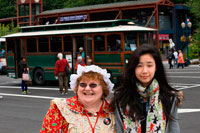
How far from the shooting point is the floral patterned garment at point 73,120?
2.98 metres

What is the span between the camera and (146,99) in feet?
9.59

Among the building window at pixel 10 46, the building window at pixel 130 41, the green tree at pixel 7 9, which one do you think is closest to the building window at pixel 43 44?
the building window at pixel 10 46

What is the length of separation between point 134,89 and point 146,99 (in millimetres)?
127

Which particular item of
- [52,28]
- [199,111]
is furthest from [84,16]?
[199,111]

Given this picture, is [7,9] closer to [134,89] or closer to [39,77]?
[39,77]

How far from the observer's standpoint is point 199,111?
406 inches

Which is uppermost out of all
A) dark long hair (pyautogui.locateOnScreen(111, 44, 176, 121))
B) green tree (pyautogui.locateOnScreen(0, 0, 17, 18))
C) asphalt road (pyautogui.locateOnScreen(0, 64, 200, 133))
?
green tree (pyautogui.locateOnScreen(0, 0, 17, 18))

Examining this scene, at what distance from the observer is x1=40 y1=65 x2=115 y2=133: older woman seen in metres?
2.99

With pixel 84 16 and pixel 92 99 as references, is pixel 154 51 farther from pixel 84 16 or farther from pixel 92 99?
pixel 84 16

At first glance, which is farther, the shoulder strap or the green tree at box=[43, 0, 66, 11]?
the green tree at box=[43, 0, 66, 11]

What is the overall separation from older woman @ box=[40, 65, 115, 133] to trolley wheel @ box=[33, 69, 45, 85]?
16.8 metres

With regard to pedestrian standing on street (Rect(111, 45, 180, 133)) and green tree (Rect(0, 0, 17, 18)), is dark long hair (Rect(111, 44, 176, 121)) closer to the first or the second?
pedestrian standing on street (Rect(111, 45, 180, 133))

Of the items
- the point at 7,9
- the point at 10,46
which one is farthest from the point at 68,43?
the point at 7,9

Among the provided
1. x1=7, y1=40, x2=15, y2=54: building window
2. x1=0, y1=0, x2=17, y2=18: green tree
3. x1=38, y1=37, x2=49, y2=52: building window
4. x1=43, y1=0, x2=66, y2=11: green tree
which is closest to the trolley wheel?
x1=38, y1=37, x2=49, y2=52: building window
